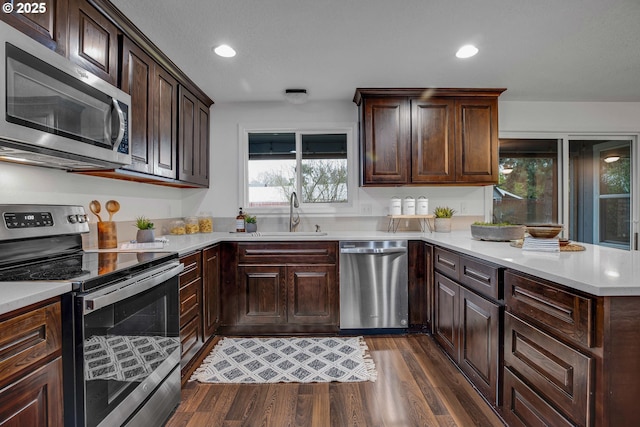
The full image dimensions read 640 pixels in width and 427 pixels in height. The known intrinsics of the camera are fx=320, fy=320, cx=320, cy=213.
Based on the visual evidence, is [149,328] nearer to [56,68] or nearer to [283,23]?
[56,68]

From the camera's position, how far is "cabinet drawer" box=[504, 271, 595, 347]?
1129 mm

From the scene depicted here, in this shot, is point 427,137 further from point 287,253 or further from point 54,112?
point 54,112

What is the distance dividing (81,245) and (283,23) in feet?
5.92

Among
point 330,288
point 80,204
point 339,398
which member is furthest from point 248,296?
point 80,204

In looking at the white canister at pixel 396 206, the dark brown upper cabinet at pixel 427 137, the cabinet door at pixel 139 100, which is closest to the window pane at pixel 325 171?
the dark brown upper cabinet at pixel 427 137

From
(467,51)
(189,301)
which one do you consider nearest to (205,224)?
(189,301)

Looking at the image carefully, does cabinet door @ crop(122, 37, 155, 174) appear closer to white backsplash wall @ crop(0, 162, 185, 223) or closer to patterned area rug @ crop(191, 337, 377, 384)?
white backsplash wall @ crop(0, 162, 185, 223)

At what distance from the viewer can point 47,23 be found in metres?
1.41

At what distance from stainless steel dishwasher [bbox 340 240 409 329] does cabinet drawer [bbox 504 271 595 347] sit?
50.4 inches

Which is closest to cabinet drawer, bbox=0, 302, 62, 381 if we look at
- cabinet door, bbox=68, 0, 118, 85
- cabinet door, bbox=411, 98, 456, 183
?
cabinet door, bbox=68, 0, 118, 85

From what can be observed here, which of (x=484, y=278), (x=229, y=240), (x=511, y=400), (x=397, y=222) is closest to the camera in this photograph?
(x=511, y=400)

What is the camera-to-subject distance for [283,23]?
200 centimetres

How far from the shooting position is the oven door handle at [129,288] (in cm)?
117

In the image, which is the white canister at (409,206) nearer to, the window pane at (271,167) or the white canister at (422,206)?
the white canister at (422,206)
